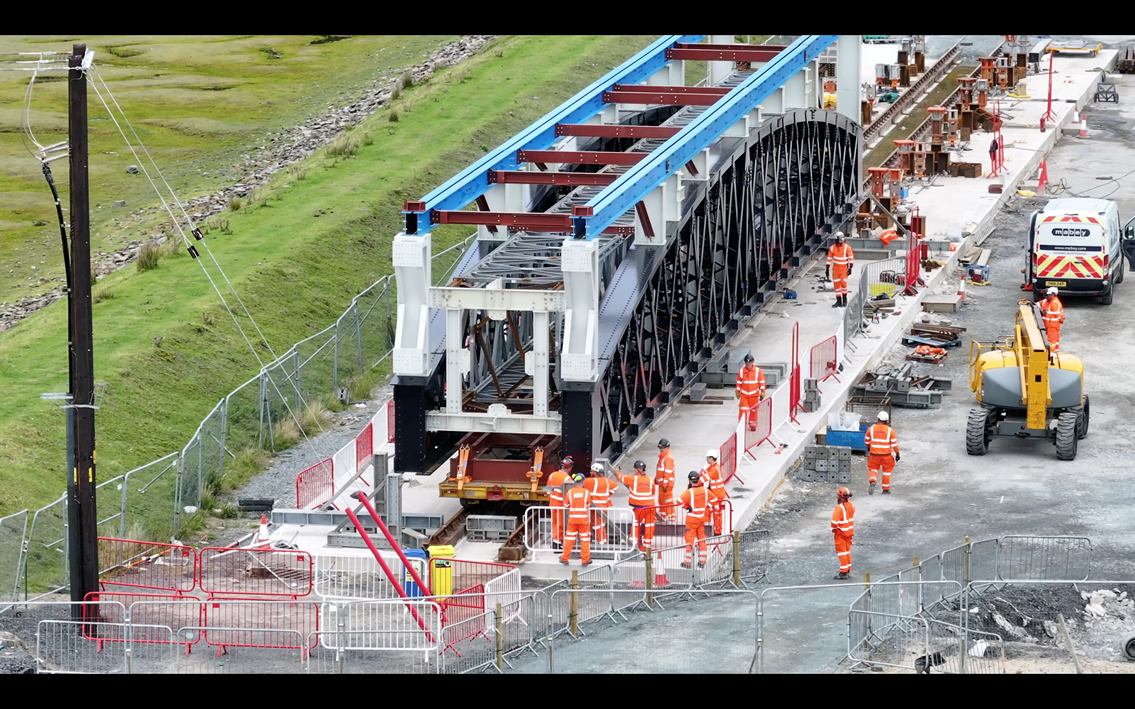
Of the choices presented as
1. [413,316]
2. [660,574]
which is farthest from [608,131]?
[660,574]

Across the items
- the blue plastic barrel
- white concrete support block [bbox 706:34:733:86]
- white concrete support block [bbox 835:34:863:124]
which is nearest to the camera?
the blue plastic barrel

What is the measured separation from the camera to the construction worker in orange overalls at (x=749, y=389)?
33.1 meters

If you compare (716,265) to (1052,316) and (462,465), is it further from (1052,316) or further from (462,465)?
(462,465)

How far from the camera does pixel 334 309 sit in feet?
143

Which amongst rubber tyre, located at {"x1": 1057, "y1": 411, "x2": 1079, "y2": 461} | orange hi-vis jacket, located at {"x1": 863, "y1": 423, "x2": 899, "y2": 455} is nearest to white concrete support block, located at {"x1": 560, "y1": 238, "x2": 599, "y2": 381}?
orange hi-vis jacket, located at {"x1": 863, "y1": 423, "x2": 899, "y2": 455}

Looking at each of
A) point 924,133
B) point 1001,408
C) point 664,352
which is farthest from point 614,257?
point 924,133

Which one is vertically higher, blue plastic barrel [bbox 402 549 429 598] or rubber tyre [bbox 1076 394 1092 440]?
rubber tyre [bbox 1076 394 1092 440]

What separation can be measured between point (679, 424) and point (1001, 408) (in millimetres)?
5610

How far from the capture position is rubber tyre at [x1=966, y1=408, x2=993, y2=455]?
111 ft

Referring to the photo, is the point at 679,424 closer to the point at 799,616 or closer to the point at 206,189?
the point at 799,616

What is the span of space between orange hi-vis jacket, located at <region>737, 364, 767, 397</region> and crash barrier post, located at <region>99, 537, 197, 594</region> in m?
9.76

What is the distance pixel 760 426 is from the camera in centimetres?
3350

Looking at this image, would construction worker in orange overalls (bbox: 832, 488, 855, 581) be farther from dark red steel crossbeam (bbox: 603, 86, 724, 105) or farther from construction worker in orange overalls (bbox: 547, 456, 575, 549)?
dark red steel crossbeam (bbox: 603, 86, 724, 105)

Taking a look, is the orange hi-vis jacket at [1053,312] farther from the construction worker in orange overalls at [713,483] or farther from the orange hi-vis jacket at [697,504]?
the orange hi-vis jacket at [697,504]
